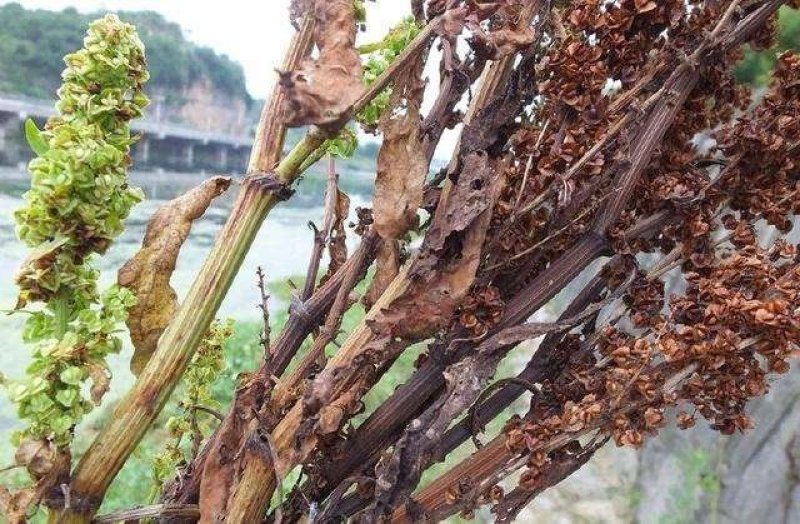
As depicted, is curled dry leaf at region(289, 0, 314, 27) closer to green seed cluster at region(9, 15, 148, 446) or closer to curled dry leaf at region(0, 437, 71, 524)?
green seed cluster at region(9, 15, 148, 446)

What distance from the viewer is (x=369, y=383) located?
0.39 meters

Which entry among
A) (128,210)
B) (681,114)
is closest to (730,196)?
(681,114)

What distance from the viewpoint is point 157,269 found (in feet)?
1.26

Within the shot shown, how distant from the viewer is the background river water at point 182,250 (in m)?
1.92

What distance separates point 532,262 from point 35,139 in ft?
0.87

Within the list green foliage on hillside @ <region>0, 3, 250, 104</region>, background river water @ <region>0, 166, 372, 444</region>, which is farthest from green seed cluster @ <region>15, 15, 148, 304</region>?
green foliage on hillside @ <region>0, 3, 250, 104</region>

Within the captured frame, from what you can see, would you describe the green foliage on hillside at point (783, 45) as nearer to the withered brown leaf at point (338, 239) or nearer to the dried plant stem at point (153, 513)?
the withered brown leaf at point (338, 239)

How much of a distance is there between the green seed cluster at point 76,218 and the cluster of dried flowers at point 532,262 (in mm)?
68

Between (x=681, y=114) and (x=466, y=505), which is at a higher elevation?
(x=681, y=114)

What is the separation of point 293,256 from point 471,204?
2699 millimetres

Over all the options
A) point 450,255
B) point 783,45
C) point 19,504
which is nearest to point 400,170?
point 450,255

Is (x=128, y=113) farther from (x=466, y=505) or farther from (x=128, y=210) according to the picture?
(x=466, y=505)

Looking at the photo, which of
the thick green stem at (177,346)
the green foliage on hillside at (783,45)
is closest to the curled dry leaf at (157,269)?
the thick green stem at (177,346)

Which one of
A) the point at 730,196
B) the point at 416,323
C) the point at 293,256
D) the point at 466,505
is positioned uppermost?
the point at 730,196
